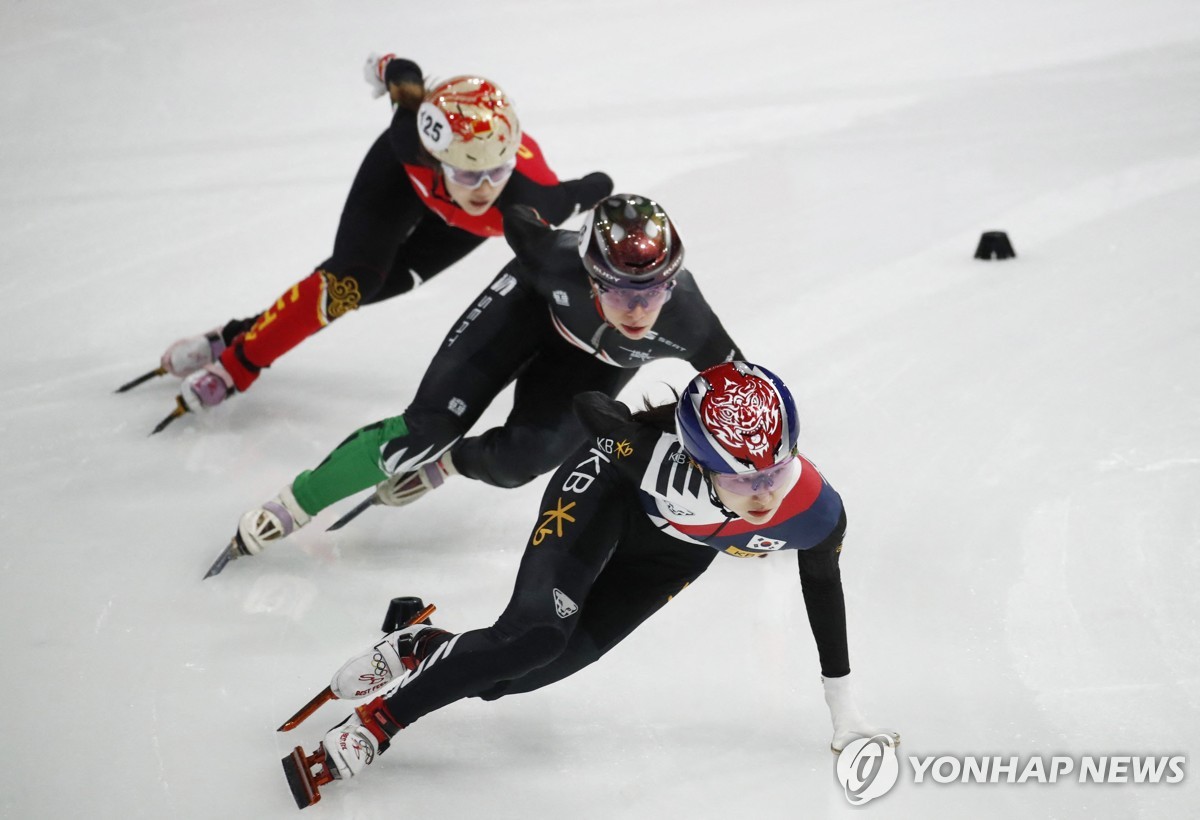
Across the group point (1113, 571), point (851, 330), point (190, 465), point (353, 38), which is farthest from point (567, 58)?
point (1113, 571)

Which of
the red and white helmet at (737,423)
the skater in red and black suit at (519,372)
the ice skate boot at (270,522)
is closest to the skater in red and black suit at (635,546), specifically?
the red and white helmet at (737,423)

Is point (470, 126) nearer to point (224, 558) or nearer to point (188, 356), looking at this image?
point (224, 558)

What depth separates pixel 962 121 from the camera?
7.97m

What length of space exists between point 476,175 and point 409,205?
1.96 feet

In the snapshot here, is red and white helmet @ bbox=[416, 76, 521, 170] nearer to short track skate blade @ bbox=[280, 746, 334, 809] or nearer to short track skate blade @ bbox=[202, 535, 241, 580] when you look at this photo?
short track skate blade @ bbox=[202, 535, 241, 580]

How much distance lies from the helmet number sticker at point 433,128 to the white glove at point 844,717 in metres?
2.18

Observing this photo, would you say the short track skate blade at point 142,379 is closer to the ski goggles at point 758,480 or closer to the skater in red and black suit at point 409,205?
the skater in red and black suit at point 409,205

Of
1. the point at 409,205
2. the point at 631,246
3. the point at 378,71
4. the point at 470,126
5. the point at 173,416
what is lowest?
the point at 173,416

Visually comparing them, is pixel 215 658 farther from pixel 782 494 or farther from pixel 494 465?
pixel 782 494

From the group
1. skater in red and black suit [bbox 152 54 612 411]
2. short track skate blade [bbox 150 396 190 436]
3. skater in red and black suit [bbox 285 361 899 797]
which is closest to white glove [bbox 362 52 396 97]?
skater in red and black suit [bbox 152 54 612 411]

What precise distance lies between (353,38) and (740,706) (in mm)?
7073

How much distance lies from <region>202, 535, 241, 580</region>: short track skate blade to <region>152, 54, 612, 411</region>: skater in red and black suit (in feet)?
3.39

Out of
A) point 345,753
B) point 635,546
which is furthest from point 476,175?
point 345,753

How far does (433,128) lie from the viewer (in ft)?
14.4
